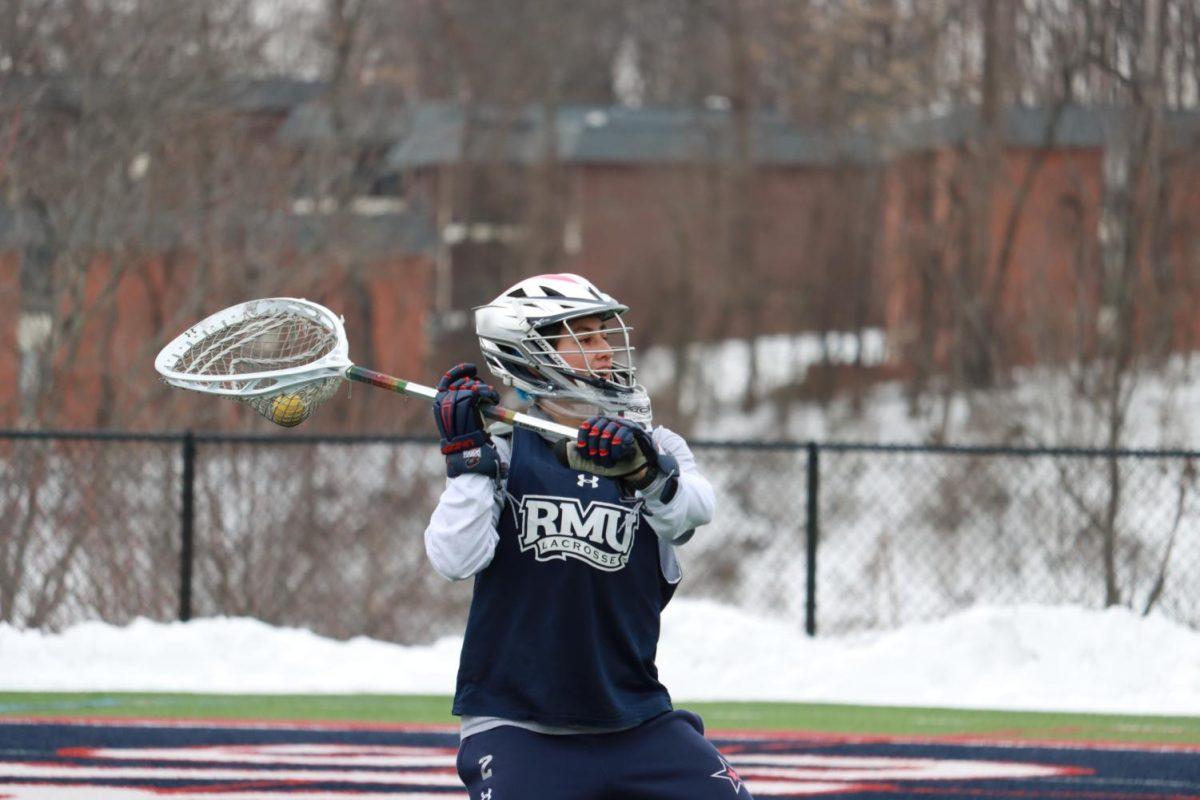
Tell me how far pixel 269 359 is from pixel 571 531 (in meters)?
1.21

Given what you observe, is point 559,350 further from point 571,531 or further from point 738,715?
point 738,715

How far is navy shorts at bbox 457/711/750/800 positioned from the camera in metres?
4.15

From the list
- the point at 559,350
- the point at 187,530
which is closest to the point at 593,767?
the point at 559,350

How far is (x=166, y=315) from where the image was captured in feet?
54.3

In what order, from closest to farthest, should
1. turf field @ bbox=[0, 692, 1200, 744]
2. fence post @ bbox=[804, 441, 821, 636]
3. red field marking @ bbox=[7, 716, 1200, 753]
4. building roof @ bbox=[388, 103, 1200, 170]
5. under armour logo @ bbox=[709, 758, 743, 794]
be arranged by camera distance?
1. under armour logo @ bbox=[709, 758, 743, 794]
2. red field marking @ bbox=[7, 716, 1200, 753]
3. turf field @ bbox=[0, 692, 1200, 744]
4. fence post @ bbox=[804, 441, 821, 636]
5. building roof @ bbox=[388, 103, 1200, 170]

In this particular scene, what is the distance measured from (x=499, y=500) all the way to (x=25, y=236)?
1097cm

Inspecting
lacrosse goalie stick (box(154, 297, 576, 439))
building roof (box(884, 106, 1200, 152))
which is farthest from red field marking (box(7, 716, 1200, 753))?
building roof (box(884, 106, 1200, 152))

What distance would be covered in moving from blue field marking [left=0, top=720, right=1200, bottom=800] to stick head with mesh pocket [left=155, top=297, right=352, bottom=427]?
268 centimetres

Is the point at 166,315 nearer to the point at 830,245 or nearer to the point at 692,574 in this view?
the point at 692,574

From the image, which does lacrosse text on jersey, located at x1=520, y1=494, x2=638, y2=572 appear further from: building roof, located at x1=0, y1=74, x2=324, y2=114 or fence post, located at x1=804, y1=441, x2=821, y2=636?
building roof, located at x1=0, y1=74, x2=324, y2=114

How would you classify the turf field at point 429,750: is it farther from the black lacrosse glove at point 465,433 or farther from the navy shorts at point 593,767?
the black lacrosse glove at point 465,433

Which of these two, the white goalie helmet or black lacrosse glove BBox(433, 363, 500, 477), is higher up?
the white goalie helmet

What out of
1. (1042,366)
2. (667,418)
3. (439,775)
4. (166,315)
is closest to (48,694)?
(439,775)

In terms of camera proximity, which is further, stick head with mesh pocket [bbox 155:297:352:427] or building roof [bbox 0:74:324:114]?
building roof [bbox 0:74:324:114]
